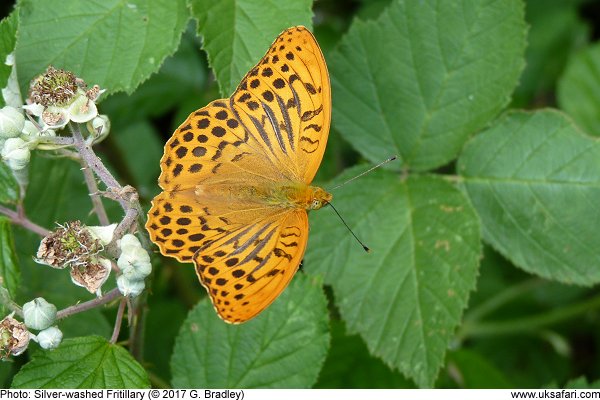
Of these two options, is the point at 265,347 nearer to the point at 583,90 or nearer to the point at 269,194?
the point at 269,194

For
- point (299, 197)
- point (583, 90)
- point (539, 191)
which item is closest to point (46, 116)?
point (299, 197)

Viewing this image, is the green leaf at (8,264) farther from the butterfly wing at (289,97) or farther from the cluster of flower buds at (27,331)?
the butterfly wing at (289,97)

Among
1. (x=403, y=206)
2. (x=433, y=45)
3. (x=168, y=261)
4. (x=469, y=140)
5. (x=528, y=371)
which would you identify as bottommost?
(x=528, y=371)

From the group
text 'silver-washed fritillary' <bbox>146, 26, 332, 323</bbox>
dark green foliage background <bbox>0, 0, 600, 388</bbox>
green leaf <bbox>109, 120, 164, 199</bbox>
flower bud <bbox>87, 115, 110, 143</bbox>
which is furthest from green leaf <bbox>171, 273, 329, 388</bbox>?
green leaf <bbox>109, 120, 164, 199</bbox>

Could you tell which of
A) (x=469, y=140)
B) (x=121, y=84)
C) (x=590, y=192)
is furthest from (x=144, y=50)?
(x=590, y=192)

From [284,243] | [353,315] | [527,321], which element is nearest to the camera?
[284,243]

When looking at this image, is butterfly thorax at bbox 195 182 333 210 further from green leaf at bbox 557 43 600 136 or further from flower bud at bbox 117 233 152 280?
green leaf at bbox 557 43 600 136

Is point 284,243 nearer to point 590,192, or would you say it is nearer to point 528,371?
point 590,192
